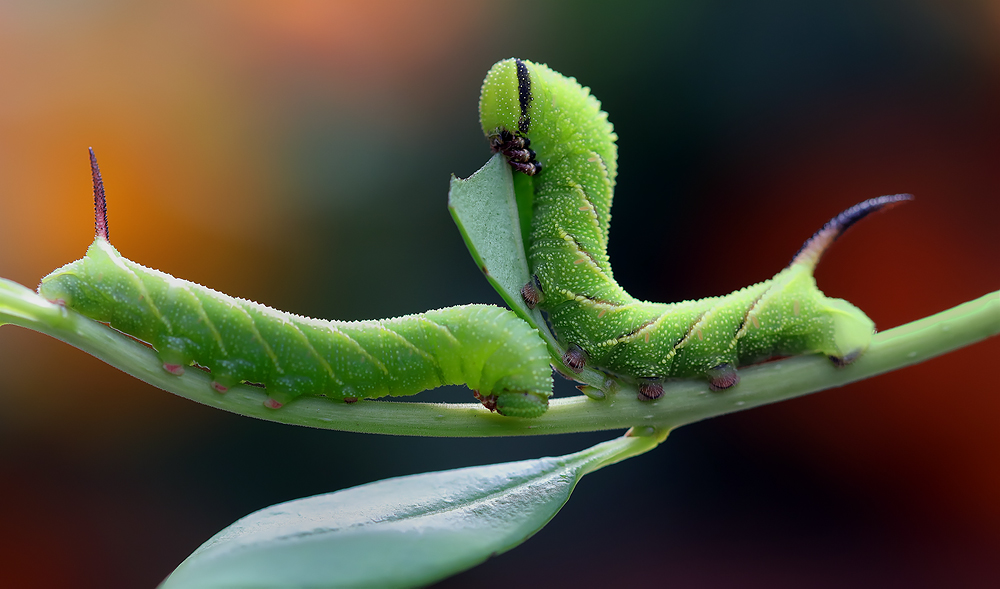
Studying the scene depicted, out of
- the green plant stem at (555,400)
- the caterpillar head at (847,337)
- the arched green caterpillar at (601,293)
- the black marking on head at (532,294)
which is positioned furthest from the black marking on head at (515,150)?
the caterpillar head at (847,337)

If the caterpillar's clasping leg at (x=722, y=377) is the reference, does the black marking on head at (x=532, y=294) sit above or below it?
above

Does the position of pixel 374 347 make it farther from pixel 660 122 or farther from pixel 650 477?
pixel 660 122

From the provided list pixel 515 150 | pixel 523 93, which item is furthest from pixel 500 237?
pixel 523 93

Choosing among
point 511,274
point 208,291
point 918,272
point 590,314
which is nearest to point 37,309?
point 208,291

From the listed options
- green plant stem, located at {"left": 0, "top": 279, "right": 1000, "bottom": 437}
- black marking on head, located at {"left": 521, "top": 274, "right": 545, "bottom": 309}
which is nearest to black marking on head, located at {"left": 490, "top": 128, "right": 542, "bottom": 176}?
black marking on head, located at {"left": 521, "top": 274, "right": 545, "bottom": 309}

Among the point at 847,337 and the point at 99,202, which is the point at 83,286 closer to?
the point at 99,202

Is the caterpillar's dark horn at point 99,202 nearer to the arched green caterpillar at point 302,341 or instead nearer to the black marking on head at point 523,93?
the arched green caterpillar at point 302,341

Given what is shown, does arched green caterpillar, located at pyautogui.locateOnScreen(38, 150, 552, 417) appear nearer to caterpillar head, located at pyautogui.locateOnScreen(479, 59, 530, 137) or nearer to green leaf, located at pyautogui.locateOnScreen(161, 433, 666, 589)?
green leaf, located at pyautogui.locateOnScreen(161, 433, 666, 589)
